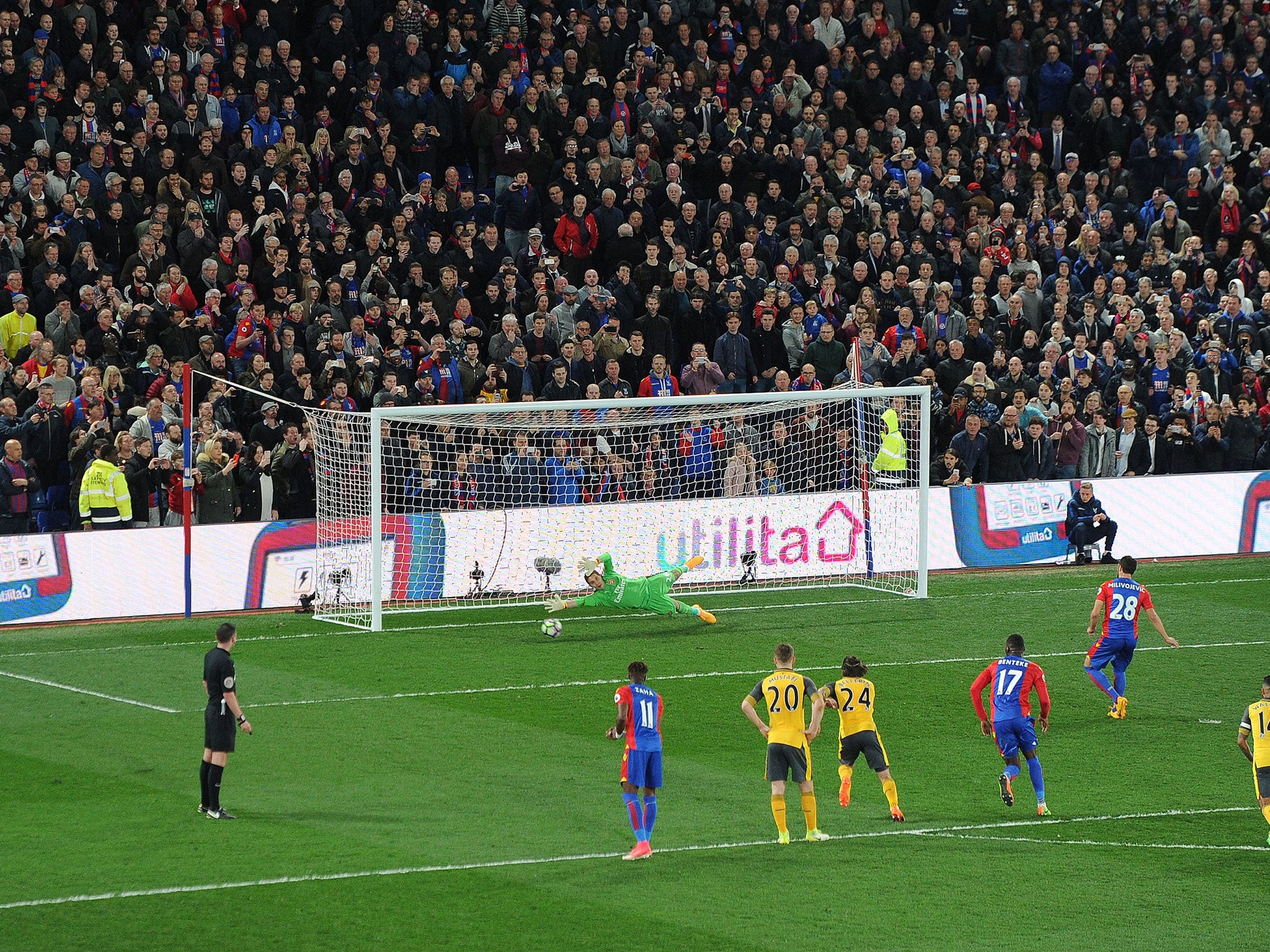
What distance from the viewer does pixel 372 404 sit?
24500mm

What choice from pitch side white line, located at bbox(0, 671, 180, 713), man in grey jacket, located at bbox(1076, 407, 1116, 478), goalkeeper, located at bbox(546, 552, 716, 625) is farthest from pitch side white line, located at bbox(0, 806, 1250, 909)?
man in grey jacket, located at bbox(1076, 407, 1116, 478)

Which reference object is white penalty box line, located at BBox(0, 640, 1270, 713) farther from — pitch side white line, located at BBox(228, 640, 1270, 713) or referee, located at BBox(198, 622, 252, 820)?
referee, located at BBox(198, 622, 252, 820)

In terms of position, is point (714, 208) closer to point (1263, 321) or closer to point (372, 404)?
point (372, 404)

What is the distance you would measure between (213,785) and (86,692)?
497cm

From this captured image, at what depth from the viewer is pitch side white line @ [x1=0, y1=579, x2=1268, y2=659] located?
69.8 ft

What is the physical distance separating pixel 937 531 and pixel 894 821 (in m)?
11.7

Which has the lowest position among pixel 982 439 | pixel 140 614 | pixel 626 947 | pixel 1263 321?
pixel 626 947

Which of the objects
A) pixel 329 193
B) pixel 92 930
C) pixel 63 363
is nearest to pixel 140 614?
pixel 63 363

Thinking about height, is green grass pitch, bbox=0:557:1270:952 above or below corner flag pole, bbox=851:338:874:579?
below

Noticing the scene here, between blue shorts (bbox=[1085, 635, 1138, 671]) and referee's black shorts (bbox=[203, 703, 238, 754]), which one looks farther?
blue shorts (bbox=[1085, 635, 1138, 671])

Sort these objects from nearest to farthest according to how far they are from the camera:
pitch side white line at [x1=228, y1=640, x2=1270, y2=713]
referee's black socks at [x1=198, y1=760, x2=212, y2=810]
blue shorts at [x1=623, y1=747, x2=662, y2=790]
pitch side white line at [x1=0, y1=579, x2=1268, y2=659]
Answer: blue shorts at [x1=623, y1=747, x2=662, y2=790]
referee's black socks at [x1=198, y1=760, x2=212, y2=810]
pitch side white line at [x1=228, y1=640, x2=1270, y2=713]
pitch side white line at [x1=0, y1=579, x2=1268, y2=659]

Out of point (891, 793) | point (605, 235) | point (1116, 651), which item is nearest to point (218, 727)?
point (891, 793)

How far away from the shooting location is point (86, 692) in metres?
19.3

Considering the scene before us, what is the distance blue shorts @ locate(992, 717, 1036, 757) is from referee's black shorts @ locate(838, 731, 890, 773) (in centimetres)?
109
